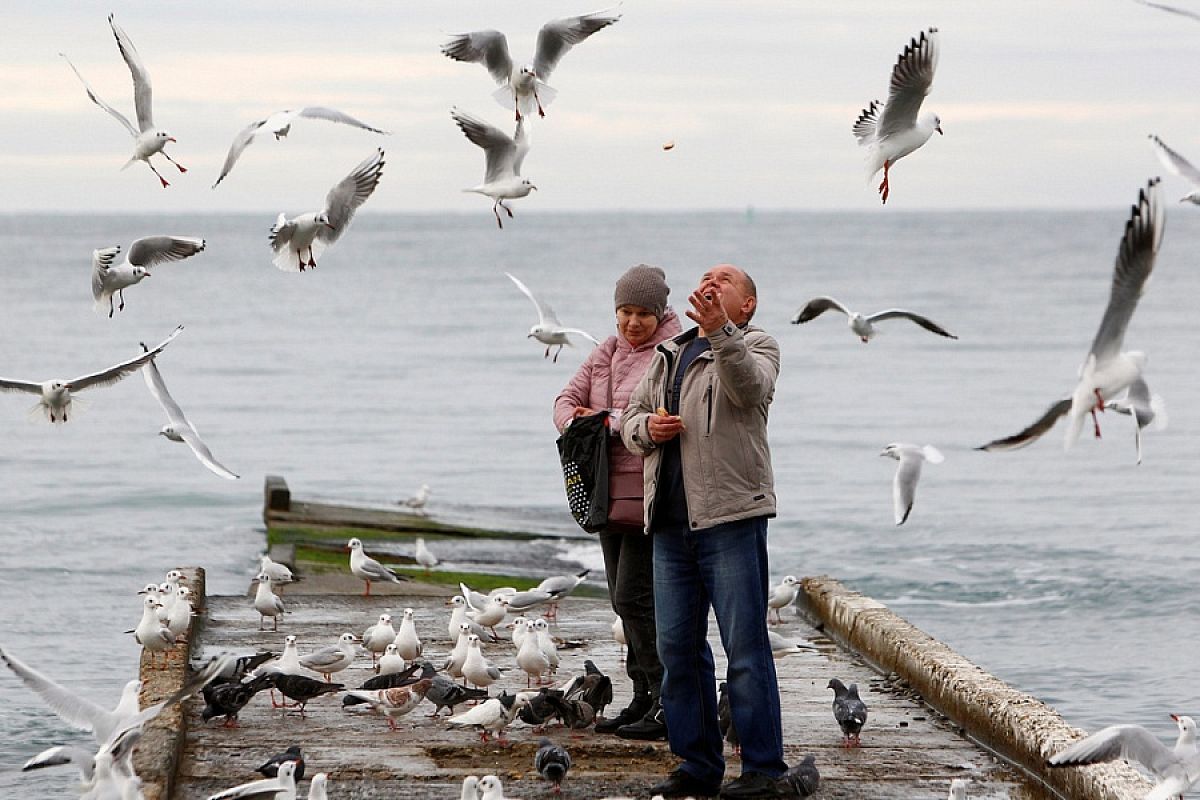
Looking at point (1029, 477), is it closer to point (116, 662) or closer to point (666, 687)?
point (116, 662)

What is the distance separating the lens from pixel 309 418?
32.0 m

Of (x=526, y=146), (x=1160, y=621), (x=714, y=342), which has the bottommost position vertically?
(x=1160, y=621)

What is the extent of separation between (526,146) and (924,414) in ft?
74.6

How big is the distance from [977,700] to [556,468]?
17.6m

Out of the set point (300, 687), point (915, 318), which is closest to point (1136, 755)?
point (300, 687)

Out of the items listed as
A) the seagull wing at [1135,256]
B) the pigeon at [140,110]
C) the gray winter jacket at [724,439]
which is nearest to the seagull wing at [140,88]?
the pigeon at [140,110]

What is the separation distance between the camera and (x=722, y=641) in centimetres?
653

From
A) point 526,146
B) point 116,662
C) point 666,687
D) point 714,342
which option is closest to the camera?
point 714,342

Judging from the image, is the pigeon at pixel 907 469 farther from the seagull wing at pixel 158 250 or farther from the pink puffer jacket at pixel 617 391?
the seagull wing at pixel 158 250

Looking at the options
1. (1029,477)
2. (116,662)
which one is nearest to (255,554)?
(116,662)

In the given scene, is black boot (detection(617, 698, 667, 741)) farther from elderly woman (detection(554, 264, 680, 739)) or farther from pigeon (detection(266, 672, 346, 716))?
pigeon (detection(266, 672, 346, 716))

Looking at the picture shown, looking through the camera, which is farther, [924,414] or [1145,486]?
[924,414]

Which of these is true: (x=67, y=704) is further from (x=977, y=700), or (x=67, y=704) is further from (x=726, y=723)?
(x=977, y=700)

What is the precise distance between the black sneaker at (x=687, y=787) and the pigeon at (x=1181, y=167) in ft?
11.5
